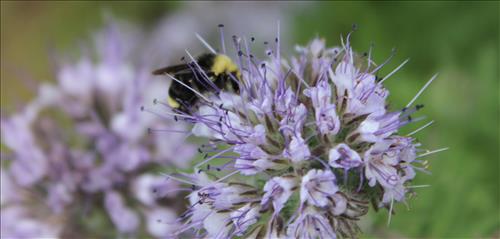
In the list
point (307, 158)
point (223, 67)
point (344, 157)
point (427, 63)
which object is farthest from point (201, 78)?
point (427, 63)

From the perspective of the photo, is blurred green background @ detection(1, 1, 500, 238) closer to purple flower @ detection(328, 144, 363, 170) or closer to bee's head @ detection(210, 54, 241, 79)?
bee's head @ detection(210, 54, 241, 79)

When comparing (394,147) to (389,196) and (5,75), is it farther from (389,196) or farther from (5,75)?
(5,75)

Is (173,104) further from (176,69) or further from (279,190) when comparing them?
(279,190)

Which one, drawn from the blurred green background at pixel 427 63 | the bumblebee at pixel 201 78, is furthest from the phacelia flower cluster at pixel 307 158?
the blurred green background at pixel 427 63

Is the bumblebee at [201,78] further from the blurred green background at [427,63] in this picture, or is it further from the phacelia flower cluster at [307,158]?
the blurred green background at [427,63]

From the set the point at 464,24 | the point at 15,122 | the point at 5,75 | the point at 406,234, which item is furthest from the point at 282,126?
the point at 5,75

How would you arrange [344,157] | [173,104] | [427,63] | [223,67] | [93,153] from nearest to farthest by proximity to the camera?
[344,157] → [223,67] → [173,104] → [93,153] → [427,63]

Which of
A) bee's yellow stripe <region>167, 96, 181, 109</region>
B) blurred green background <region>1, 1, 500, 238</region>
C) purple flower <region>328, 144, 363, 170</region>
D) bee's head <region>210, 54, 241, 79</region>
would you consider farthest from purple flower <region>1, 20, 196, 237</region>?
purple flower <region>328, 144, 363, 170</region>
